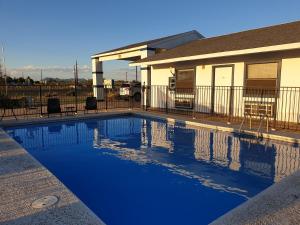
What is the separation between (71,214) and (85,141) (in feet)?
19.4

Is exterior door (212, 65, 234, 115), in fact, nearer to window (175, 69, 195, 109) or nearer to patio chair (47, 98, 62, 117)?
window (175, 69, 195, 109)

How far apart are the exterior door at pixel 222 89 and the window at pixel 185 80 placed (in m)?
1.60

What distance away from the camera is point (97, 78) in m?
22.3

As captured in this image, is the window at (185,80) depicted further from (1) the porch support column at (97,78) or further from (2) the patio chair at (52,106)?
(1) the porch support column at (97,78)

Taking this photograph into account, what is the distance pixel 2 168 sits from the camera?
507cm

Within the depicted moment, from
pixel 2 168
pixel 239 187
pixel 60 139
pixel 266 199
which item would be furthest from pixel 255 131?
pixel 2 168

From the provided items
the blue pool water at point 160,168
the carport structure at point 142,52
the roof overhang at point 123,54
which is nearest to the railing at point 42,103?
the carport structure at point 142,52

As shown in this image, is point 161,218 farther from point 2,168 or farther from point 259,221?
point 2,168

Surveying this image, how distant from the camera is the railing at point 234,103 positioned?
9.96 meters

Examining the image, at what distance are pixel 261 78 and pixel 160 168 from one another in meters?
7.18

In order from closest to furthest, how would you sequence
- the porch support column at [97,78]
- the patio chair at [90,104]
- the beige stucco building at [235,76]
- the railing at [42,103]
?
the beige stucco building at [235,76] < the railing at [42,103] < the patio chair at [90,104] < the porch support column at [97,78]

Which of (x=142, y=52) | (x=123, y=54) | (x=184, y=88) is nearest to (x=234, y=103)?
(x=184, y=88)

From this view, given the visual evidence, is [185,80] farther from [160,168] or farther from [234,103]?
[160,168]

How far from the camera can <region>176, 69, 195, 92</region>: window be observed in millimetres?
14078
